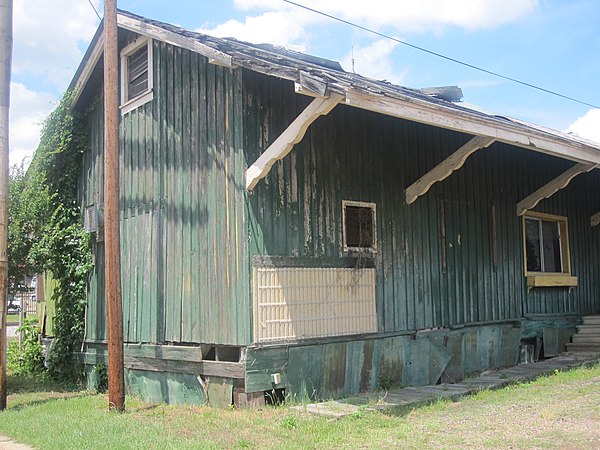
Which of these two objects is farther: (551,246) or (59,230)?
(551,246)

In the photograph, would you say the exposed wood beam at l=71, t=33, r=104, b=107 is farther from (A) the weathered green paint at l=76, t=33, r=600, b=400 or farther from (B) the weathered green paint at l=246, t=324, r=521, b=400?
(B) the weathered green paint at l=246, t=324, r=521, b=400

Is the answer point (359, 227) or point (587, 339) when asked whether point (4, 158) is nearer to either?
point (359, 227)

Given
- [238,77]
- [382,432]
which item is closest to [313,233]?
A: [238,77]

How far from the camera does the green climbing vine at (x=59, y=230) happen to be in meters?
12.5

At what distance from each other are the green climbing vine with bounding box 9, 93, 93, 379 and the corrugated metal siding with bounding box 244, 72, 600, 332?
5.03m

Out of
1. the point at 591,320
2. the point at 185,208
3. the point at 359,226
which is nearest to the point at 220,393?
the point at 185,208

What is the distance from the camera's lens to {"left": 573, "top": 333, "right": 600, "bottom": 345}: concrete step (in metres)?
13.9

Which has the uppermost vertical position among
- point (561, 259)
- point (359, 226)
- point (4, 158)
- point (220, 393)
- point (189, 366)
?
point (4, 158)

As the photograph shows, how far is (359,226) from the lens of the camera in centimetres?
982

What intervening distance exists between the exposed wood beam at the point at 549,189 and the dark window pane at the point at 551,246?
4.28ft

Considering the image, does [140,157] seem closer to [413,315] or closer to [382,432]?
[413,315]

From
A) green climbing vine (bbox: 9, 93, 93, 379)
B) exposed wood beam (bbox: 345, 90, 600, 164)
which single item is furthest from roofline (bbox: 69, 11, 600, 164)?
Result: green climbing vine (bbox: 9, 93, 93, 379)

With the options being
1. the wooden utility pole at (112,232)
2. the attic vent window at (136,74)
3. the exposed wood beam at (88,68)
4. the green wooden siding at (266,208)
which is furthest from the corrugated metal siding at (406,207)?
the exposed wood beam at (88,68)

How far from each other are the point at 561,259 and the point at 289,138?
350 inches
